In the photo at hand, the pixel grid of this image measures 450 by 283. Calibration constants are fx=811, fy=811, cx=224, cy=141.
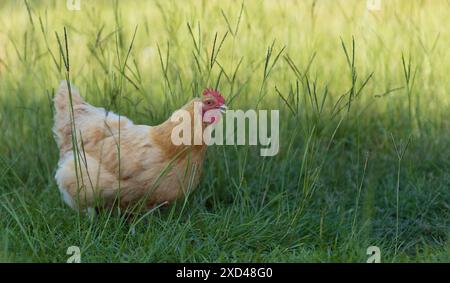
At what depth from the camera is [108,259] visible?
3412mm

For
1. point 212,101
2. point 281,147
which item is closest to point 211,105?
point 212,101

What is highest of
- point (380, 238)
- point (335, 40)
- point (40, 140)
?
point (335, 40)

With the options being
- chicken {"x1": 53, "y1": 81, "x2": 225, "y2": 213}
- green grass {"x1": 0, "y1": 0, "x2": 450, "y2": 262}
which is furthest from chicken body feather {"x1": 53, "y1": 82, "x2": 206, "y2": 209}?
green grass {"x1": 0, "y1": 0, "x2": 450, "y2": 262}

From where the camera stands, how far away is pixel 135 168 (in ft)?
12.1

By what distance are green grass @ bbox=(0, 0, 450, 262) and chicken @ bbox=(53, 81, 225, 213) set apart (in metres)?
0.12

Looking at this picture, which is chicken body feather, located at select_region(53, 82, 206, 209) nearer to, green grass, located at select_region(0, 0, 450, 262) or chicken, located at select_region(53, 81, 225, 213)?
chicken, located at select_region(53, 81, 225, 213)

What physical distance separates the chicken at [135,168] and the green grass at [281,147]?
116 mm

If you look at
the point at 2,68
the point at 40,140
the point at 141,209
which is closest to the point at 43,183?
the point at 40,140

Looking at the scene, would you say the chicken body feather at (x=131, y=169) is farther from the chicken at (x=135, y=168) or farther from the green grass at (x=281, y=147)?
the green grass at (x=281, y=147)

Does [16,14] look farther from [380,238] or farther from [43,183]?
[380,238]

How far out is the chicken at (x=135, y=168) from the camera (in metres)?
3.70

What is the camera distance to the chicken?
3695mm

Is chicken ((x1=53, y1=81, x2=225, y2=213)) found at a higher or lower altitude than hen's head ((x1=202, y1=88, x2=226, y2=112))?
lower
